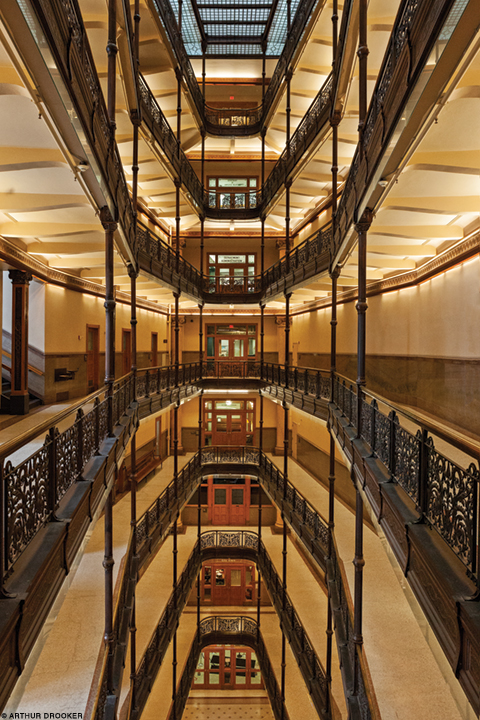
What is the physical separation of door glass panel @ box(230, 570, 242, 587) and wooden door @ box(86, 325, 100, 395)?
9.81m

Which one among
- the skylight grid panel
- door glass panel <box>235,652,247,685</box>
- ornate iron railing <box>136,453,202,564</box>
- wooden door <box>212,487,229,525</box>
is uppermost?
the skylight grid panel

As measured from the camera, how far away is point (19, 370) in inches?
398

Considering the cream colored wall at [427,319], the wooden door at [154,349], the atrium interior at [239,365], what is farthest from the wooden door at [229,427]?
the cream colored wall at [427,319]

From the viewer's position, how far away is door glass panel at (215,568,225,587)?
57.0ft

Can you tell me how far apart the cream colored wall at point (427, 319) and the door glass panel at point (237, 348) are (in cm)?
637

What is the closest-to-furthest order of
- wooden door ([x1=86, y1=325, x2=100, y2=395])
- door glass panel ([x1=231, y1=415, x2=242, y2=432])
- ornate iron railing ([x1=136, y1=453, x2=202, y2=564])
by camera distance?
ornate iron railing ([x1=136, y1=453, x2=202, y2=564])
wooden door ([x1=86, y1=325, x2=100, y2=395])
door glass panel ([x1=231, y1=415, x2=242, y2=432])

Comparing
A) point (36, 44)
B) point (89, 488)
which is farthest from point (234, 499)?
point (36, 44)

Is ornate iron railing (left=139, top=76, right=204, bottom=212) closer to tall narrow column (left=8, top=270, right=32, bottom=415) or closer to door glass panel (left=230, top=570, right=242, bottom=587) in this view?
tall narrow column (left=8, top=270, right=32, bottom=415)

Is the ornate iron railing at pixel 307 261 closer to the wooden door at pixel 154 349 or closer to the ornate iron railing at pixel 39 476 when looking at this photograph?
the wooden door at pixel 154 349

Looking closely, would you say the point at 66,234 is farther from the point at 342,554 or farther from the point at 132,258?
the point at 342,554

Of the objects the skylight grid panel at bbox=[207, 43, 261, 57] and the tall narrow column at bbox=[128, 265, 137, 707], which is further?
the skylight grid panel at bbox=[207, 43, 261, 57]

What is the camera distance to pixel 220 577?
57.3 ft

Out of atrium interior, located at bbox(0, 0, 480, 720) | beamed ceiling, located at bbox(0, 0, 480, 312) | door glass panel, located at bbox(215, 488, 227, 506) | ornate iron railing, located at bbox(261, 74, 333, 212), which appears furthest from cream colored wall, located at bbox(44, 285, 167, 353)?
door glass panel, located at bbox(215, 488, 227, 506)

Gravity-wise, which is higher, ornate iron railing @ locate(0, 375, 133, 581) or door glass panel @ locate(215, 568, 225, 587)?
Result: ornate iron railing @ locate(0, 375, 133, 581)
